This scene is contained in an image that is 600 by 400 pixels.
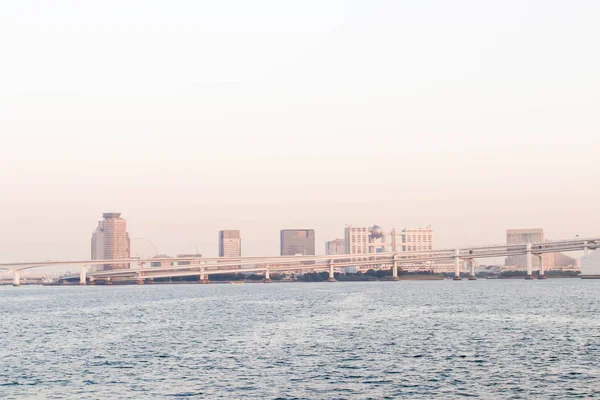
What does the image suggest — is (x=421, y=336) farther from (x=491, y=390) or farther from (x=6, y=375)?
(x=6, y=375)

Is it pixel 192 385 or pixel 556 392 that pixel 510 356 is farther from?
pixel 192 385

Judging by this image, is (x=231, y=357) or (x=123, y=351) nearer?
(x=231, y=357)

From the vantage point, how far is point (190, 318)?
8600 cm

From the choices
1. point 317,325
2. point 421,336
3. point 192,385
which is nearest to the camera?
point 192,385

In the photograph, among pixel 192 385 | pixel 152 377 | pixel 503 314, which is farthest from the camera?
pixel 503 314

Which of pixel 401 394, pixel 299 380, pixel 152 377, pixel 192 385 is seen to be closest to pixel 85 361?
pixel 152 377

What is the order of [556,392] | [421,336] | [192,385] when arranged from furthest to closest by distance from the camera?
[421,336] < [192,385] < [556,392]

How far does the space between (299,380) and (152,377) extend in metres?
7.79

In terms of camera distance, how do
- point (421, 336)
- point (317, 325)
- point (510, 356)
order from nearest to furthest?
point (510, 356)
point (421, 336)
point (317, 325)

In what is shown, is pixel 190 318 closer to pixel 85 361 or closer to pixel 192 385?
pixel 85 361

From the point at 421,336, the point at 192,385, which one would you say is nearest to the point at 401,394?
the point at 192,385

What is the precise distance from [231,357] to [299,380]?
10.1 meters

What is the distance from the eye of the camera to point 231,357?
49.2 meters

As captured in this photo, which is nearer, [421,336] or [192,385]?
[192,385]
